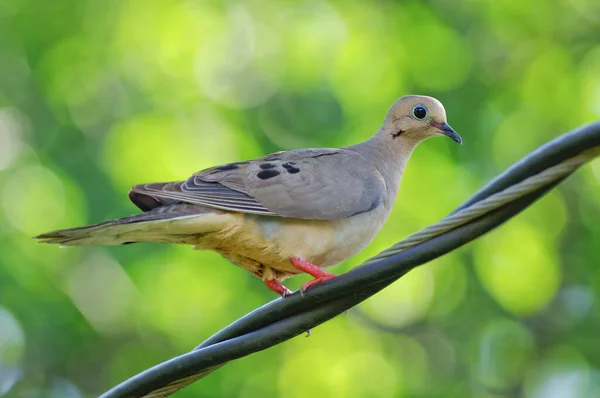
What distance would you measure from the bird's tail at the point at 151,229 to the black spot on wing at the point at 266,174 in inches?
11.7

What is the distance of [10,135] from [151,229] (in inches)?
168

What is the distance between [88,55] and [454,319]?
13.1 ft

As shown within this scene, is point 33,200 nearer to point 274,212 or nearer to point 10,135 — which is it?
point 10,135

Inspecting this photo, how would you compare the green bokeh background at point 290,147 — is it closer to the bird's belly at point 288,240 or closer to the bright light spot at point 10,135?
the bright light spot at point 10,135

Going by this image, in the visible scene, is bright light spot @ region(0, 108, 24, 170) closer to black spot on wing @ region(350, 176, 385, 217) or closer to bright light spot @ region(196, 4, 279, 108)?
bright light spot @ region(196, 4, 279, 108)

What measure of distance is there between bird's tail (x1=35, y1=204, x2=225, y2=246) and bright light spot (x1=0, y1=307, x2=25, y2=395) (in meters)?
3.50

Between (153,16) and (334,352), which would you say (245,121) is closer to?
(153,16)

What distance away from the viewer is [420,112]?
481cm

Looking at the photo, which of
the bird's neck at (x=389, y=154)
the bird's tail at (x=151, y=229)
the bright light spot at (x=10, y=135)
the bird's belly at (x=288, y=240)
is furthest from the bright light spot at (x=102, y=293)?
the bird's tail at (x=151, y=229)

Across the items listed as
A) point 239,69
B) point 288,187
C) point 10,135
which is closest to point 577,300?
point 239,69

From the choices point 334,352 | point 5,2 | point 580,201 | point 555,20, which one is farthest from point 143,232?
point 555,20

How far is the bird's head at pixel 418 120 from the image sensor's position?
479cm

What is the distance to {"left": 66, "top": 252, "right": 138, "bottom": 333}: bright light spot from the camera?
270 inches

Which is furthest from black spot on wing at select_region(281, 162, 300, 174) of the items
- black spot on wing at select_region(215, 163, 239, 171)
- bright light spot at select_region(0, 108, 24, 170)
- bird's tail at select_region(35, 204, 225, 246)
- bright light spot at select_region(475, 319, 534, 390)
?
bright light spot at select_region(475, 319, 534, 390)
